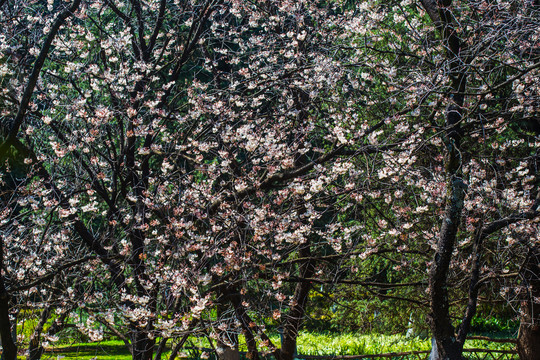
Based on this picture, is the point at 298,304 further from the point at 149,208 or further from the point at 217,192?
the point at 149,208

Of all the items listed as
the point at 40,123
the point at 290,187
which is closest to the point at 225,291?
the point at 290,187

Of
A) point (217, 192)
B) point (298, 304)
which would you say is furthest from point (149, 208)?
point (298, 304)

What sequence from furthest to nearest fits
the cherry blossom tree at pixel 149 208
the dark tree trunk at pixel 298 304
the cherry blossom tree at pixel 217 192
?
the dark tree trunk at pixel 298 304
the cherry blossom tree at pixel 149 208
the cherry blossom tree at pixel 217 192

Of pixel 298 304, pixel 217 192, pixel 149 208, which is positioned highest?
pixel 217 192

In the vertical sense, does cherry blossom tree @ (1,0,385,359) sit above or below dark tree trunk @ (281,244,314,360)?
above

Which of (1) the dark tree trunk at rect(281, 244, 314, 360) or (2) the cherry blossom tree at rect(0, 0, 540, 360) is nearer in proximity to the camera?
(2) the cherry blossom tree at rect(0, 0, 540, 360)

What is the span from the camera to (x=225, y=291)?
215 inches

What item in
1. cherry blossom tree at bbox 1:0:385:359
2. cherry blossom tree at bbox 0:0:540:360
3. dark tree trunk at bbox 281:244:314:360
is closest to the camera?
cherry blossom tree at bbox 0:0:540:360

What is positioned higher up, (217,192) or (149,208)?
(217,192)

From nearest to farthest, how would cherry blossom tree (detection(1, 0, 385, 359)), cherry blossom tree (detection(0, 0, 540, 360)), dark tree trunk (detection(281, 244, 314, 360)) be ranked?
cherry blossom tree (detection(0, 0, 540, 360)) < cherry blossom tree (detection(1, 0, 385, 359)) < dark tree trunk (detection(281, 244, 314, 360))

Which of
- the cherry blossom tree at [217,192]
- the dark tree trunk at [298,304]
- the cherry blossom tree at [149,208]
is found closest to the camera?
the cherry blossom tree at [217,192]

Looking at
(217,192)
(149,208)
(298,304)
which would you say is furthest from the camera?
(298,304)

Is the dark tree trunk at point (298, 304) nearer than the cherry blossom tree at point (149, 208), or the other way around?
the cherry blossom tree at point (149, 208)

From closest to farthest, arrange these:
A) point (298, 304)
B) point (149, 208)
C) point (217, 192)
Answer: point (149, 208) < point (217, 192) < point (298, 304)
